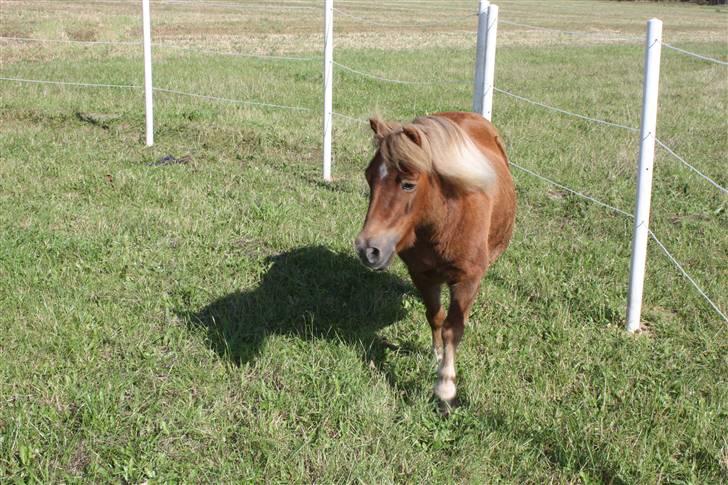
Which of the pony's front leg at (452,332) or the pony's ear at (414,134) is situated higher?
the pony's ear at (414,134)

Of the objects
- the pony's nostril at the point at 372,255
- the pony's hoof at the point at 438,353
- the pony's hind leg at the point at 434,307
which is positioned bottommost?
the pony's hoof at the point at 438,353

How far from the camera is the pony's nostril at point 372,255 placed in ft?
10.2

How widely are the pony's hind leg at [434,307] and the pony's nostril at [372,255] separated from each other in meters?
0.90

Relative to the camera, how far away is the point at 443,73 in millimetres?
16578

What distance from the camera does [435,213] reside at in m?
3.48

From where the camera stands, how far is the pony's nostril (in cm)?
310

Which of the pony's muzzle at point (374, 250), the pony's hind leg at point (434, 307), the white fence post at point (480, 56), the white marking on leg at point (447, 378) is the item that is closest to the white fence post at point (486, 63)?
the white fence post at point (480, 56)

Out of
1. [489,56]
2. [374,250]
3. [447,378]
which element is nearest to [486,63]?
[489,56]

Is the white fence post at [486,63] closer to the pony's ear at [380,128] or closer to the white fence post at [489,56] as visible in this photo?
the white fence post at [489,56]

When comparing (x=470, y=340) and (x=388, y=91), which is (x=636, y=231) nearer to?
(x=470, y=340)

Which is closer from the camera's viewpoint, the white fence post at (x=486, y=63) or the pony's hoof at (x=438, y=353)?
the pony's hoof at (x=438, y=353)

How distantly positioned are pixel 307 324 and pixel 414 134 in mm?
1771

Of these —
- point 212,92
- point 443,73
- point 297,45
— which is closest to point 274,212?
point 212,92

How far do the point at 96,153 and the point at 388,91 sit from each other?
6428 millimetres
